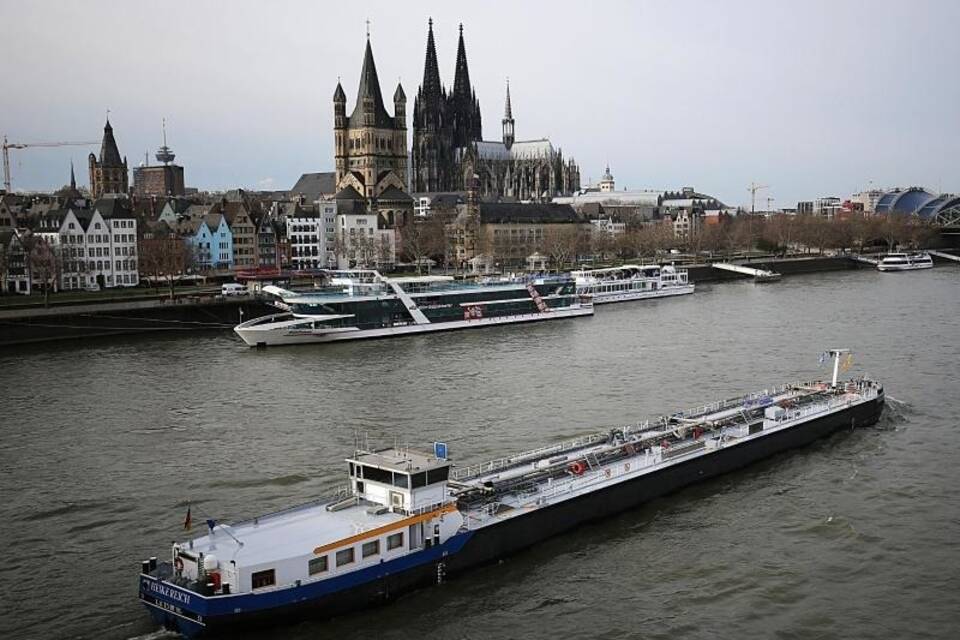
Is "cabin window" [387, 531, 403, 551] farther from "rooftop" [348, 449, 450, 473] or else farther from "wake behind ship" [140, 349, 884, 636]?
"rooftop" [348, 449, 450, 473]

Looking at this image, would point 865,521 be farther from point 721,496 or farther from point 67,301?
point 67,301

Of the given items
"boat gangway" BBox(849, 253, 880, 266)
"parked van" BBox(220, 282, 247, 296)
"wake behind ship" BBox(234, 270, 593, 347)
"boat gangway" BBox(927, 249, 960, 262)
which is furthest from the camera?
"boat gangway" BBox(927, 249, 960, 262)

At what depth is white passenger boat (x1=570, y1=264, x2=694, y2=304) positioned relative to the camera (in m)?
82.4

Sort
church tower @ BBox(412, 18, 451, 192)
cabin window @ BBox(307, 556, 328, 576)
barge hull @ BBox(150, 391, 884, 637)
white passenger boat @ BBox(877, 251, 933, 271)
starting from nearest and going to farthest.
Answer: barge hull @ BBox(150, 391, 884, 637)
cabin window @ BBox(307, 556, 328, 576)
white passenger boat @ BBox(877, 251, 933, 271)
church tower @ BBox(412, 18, 451, 192)

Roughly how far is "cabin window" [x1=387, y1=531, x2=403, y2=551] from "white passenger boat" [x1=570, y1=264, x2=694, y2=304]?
5921 cm

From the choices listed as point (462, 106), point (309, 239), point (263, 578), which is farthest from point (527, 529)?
point (462, 106)

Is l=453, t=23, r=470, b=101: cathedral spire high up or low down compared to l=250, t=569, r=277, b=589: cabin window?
up

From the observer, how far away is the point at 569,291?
7256cm

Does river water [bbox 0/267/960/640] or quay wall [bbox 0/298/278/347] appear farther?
quay wall [bbox 0/298/278/347]

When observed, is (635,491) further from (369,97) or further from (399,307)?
(369,97)

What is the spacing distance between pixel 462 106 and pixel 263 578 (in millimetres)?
161020

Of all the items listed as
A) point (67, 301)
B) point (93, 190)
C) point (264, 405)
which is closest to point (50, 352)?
point (67, 301)

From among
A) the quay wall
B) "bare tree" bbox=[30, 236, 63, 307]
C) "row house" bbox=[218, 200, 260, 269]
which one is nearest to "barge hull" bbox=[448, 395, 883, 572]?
the quay wall

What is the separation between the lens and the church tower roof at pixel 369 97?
A: 123875 millimetres
